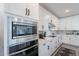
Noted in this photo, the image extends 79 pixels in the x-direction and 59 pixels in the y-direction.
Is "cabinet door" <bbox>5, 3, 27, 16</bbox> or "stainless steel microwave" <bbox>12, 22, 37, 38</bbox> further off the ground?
"cabinet door" <bbox>5, 3, 27, 16</bbox>

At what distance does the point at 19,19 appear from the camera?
124 cm

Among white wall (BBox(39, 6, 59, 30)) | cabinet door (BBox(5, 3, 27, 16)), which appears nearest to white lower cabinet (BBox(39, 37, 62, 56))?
white wall (BBox(39, 6, 59, 30))

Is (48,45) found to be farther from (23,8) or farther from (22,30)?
(23,8)

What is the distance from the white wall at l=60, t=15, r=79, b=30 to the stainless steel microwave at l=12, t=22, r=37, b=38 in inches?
16.4

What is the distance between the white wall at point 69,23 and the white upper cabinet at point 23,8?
1.30 feet

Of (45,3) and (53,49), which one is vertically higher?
(45,3)

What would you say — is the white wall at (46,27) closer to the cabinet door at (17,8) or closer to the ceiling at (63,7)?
the ceiling at (63,7)

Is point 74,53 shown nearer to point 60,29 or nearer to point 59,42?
point 59,42

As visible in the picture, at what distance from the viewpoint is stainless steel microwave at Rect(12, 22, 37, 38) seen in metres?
1.20

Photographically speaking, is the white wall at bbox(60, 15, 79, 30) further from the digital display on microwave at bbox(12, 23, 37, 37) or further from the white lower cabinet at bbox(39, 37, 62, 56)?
the digital display on microwave at bbox(12, 23, 37, 37)

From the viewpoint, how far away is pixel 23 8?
1.30m

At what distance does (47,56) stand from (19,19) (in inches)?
26.7

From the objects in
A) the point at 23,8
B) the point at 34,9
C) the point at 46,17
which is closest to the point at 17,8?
the point at 23,8

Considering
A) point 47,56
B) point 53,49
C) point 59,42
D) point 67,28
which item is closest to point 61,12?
point 67,28
